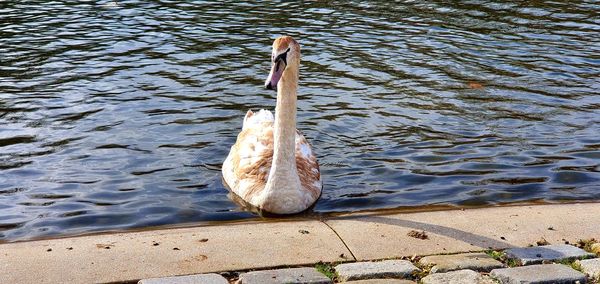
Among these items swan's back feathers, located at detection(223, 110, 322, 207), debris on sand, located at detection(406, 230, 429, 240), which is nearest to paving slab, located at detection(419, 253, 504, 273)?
debris on sand, located at detection(406, 230, 429, 240)

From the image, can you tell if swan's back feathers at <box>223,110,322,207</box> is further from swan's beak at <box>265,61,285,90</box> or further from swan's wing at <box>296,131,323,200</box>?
swan's beak at <box>265,61,285,90</box>

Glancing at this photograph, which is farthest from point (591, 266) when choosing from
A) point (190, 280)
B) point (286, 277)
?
point (190, 280)

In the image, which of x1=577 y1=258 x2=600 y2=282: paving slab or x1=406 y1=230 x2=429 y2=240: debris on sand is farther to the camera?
x1=406 y1=230 x2=429 y2=240: debris on sand

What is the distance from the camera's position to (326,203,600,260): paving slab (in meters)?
6.66

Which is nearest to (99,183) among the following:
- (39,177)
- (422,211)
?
(39,177)

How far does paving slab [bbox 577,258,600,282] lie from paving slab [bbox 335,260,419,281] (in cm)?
112

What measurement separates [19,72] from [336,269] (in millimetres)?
8603

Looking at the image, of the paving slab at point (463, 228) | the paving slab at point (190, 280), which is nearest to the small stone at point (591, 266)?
the paving slab at point (463, 228)

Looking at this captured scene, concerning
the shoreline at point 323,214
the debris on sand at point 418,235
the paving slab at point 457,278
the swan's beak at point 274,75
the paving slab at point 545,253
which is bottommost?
the shoreline at point 323,214

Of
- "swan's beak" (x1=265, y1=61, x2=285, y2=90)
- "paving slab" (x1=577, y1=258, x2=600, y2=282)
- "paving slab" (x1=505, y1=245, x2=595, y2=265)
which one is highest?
"swan's beak" (x1=265, y1=61, x2=285, y2=90)

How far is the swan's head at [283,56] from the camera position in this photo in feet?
26.7

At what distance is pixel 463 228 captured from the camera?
7.14 m

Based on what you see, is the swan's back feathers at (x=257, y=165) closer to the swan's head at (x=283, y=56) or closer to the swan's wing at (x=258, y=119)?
the swan's wing at (x=258, y=119)

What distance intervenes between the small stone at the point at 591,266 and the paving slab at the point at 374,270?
1.12m
